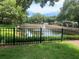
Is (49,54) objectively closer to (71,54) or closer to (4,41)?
(71,54)

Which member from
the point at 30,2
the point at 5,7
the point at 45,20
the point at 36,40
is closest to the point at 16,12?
the point at 5,7

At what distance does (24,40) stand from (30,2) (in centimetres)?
416

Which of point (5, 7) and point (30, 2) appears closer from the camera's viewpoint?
point (30, 2)

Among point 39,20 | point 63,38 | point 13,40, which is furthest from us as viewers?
point 39,20

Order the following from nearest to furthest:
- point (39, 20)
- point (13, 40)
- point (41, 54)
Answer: point (41, 54)
point (13, 40)
point (39, 20)

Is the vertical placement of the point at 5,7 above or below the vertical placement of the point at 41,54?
above

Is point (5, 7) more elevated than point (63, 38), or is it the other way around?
point (5, 7)

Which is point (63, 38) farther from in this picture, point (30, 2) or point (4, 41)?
point (4, 41)

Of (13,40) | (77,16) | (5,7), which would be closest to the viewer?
(13,40)

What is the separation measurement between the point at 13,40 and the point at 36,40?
201 cm

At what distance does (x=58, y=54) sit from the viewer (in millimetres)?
10062

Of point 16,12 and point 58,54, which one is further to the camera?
point 16,12

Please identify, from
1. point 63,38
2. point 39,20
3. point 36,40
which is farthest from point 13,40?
point 39,20

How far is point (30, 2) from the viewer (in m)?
18.0
